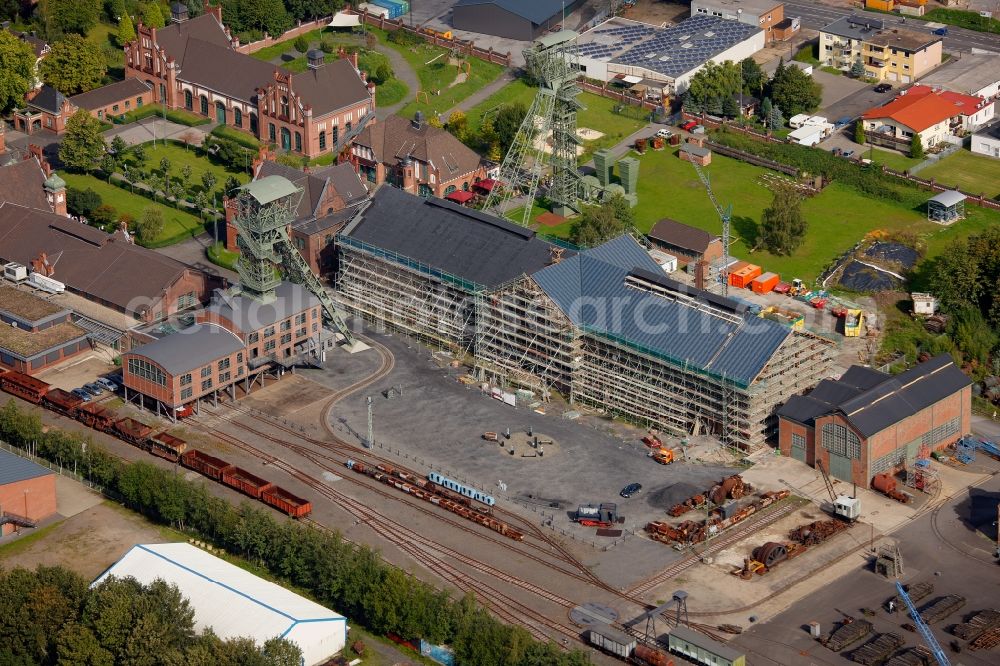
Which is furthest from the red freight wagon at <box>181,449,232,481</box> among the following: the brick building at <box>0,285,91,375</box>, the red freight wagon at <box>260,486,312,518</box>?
the brick building at <box>0,285,91,375</box>

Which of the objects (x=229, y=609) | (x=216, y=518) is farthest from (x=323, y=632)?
(x=216, y=518)

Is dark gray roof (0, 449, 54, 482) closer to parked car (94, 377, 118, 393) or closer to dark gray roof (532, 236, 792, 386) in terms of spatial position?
parked car (94, 377, 118, 393)

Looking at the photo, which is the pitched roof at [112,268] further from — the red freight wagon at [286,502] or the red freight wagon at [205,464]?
the red freight wagon at [286,502]

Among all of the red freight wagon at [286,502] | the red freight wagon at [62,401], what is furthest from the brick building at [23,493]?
the red freight wagon at [286,502]

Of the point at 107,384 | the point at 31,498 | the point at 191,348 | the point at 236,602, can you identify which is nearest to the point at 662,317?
the point at 191,348

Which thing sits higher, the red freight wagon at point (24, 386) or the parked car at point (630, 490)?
the red freight wagon at point (24, 386)

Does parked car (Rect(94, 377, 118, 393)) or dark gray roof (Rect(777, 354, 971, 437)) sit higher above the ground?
dark gray roof (Rect(777, 354, 971, 437))
